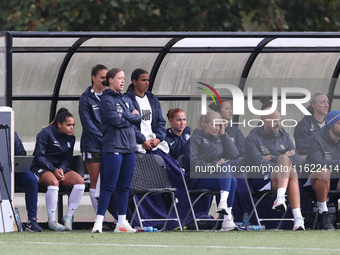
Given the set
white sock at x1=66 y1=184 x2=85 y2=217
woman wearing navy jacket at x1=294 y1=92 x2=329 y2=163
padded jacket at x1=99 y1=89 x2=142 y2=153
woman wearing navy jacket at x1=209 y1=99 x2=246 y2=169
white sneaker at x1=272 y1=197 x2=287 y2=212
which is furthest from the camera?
woman wearing navy jacket at x1=209 y1=99 x2=246 y2=169

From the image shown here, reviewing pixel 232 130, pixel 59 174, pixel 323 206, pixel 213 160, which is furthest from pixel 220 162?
pixel 59 174

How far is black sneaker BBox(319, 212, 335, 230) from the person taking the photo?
40.8 ft

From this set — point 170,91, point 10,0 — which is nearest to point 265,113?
point 170,91

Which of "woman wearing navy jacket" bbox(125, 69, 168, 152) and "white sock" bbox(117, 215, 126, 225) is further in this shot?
"woman wearing navy jacket" bbox(125, 69, 168, 152)

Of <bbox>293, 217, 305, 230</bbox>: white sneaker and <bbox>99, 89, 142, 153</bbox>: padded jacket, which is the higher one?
<bbox>99, 89, 142, 153</bbox>: padded jacket

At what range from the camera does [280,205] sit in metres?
12.1

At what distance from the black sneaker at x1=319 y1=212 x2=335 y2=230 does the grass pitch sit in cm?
61

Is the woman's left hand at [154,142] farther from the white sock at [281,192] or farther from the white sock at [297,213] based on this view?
the white sock at [297,213]

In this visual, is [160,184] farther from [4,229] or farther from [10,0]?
[10,0]

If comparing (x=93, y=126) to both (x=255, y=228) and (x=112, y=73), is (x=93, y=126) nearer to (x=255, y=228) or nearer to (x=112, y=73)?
(x=112, y=73)

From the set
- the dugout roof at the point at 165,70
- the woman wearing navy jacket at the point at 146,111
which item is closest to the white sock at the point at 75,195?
the woman wearing navy jacket at the point at 146,111

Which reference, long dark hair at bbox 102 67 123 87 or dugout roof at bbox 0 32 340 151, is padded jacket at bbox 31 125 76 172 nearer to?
long dark hair at bbox 102 67 123 87

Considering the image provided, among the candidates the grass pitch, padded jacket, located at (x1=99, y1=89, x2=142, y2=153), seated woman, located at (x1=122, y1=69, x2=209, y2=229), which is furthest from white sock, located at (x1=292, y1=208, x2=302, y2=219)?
padded jacket, located at (x1=99, y1=89, x2=142, y2=153)

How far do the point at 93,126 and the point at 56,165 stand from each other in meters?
0.70
